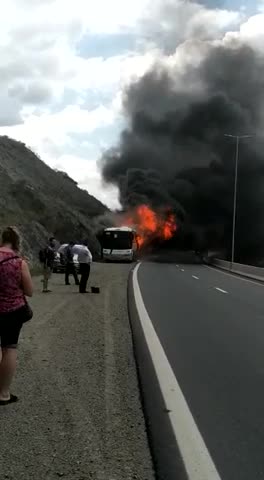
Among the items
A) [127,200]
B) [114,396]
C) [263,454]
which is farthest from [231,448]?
[127,200]

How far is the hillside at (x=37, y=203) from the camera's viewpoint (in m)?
38.2

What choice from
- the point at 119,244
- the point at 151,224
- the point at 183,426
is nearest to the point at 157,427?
the point at 183,426

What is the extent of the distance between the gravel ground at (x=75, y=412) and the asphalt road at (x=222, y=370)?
541 millimetres

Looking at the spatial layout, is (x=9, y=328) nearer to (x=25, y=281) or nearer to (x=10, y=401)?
(x=25, y=281)

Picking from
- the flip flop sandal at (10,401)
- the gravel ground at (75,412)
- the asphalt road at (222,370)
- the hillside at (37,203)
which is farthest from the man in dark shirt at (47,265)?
the hillside at (37,203)

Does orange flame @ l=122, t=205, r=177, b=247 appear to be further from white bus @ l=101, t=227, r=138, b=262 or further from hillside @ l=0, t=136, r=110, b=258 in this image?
white bus @ l=101, t=227, r=138, b=262

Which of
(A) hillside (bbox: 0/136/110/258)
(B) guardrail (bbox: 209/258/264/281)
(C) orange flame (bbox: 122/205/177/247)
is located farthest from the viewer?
(C) orange flame (bbox: 122/205/177/247)

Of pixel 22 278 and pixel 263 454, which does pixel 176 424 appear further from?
pixel 22 278

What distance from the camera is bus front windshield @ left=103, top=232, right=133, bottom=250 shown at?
46.1m

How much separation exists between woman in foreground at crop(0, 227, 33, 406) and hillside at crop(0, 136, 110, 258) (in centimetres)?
2582

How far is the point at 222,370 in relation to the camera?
7000mm

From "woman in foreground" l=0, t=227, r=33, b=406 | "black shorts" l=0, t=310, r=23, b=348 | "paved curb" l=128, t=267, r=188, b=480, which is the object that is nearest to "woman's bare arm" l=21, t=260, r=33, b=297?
"woman in foreground" l=0, t=227, r=33, b=406

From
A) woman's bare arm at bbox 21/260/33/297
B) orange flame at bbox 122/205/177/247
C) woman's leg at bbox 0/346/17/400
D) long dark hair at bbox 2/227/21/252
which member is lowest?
woman's leg at bbox 0/346/17/400

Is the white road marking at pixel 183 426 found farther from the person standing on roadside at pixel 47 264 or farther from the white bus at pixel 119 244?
the white bus at pixel 119 244
